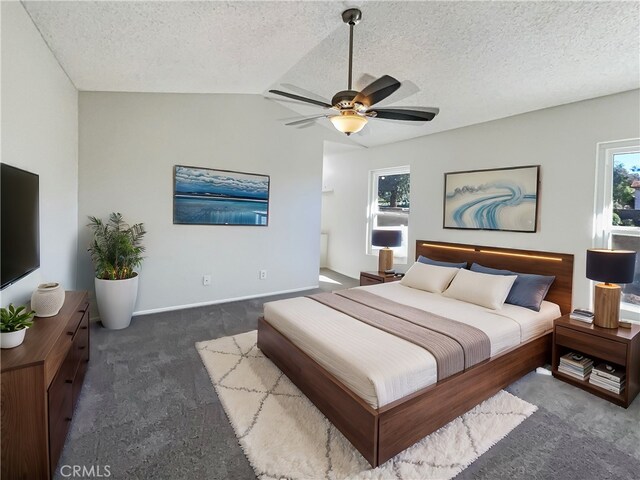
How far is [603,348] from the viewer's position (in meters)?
2.38

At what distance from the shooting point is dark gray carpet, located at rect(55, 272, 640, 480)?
5.45 feet

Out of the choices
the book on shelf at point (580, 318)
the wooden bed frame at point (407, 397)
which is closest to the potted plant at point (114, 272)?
the wooden bed frame at point (407, 397)

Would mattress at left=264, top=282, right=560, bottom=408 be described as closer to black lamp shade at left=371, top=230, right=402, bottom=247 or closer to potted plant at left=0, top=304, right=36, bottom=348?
black lamp shade at left=371, top=230, right=402, bottom=247

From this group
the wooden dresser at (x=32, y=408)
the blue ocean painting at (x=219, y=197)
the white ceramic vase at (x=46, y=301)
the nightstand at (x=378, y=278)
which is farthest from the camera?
the nightstand at (x=378, y=278)

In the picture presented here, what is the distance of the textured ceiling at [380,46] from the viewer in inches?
86.4

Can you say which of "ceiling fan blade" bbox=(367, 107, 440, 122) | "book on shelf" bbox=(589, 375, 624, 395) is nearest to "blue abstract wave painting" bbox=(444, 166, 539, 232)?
"book on shelf" bbox=(589, 375, 624, 395)

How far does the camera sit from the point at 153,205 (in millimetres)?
3936

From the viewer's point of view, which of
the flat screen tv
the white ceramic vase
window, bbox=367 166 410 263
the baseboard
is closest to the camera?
the flat screen tv

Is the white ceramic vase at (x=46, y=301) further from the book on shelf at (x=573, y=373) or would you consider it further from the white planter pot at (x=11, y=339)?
the book on shelf at (x=573, y=373)

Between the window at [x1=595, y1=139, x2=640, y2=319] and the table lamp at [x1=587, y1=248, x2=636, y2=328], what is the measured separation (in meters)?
0.61

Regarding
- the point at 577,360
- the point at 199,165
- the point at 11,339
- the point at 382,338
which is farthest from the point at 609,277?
the point at 199,165

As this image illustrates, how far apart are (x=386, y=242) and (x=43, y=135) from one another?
12.9 ft

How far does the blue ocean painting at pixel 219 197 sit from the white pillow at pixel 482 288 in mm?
2869

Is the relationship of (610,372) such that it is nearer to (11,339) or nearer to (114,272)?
(11,339)
